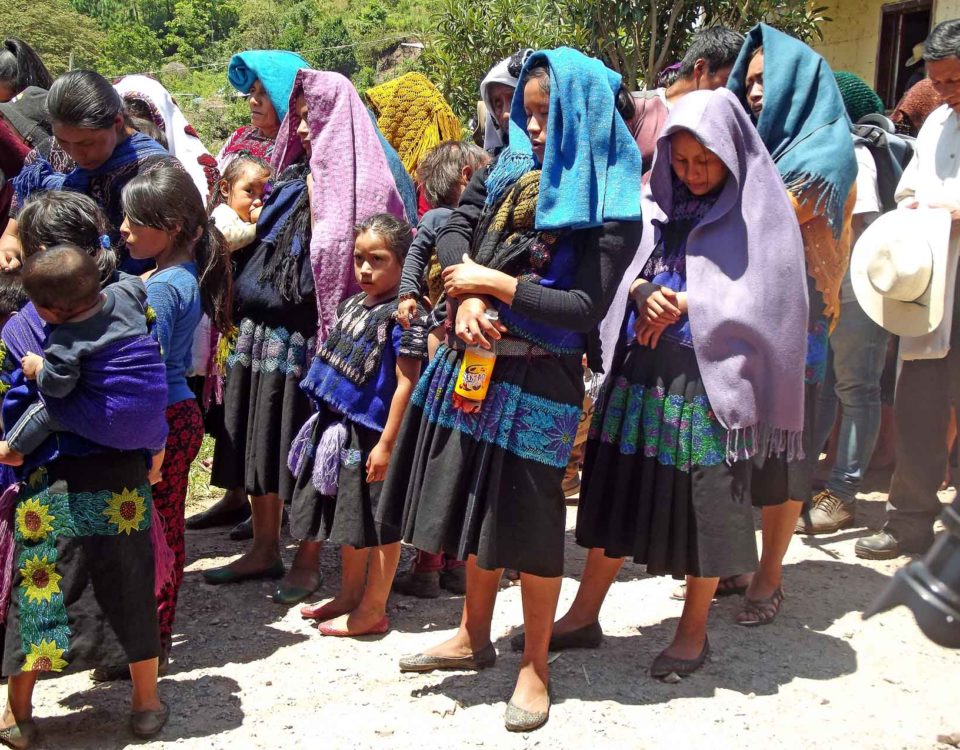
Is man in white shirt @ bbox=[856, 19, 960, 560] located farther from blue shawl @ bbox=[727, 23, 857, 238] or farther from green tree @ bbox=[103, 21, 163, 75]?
green tree @ bbox=[103, 21, 163, 75]

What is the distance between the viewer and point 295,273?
13.1ft

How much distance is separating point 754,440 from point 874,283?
4.86 feet

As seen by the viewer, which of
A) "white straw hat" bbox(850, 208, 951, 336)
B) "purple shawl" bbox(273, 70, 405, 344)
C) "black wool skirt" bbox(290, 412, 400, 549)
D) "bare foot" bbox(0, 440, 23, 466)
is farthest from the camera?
"white straw hat" bbox(850, 208, 951, 336)

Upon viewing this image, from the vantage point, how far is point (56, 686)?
3398 mm


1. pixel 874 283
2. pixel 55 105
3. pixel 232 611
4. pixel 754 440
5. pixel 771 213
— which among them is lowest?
pixel 232 611

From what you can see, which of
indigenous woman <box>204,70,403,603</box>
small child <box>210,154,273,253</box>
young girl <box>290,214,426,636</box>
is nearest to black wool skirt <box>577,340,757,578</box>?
young girl <box>290,214,426,636</box>

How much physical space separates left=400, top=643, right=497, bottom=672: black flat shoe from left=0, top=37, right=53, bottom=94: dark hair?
3831 millimetres

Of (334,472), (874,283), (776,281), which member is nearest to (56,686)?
(334,472)

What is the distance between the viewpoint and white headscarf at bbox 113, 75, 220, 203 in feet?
15.8

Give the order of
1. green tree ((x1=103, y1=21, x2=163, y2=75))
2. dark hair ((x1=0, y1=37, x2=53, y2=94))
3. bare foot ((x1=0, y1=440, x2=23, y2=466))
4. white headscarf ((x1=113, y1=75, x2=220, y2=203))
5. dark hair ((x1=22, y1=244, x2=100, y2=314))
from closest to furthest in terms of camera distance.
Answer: dark hair ((x1=22, y1=244, x2=100, y2=314))
bare foot ((x1=0, y1=440, x2=23, y2=466))
white headscarf ((x1=113, y1=75, x2=220, y2=203))
dark hair ((x1=0, y1=37, x2=53, y2=94))
green tree ((x1=103, y1=21, x2=163, y2=75))

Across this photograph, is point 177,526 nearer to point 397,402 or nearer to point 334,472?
point 334,472

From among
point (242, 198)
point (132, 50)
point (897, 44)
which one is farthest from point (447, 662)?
point (132, 50)

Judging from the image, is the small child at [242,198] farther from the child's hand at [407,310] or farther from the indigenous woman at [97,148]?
the child's hand at [407,310]

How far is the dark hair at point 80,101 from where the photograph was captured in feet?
11.9
